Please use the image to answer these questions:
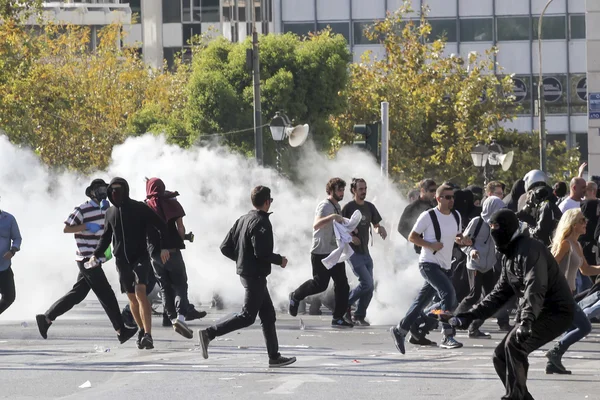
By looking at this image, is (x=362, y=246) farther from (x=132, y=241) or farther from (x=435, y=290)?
(x=132, y=241)

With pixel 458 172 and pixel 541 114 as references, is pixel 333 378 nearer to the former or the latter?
pixel 541 114

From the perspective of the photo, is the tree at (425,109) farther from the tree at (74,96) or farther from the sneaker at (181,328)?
the sneaker at (181,328)

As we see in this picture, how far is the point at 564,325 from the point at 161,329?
7.59 meters

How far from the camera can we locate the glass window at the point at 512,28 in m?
65.1

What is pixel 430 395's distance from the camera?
9.81 metres

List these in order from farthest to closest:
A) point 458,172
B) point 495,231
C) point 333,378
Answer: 1. point 458,172
2. point 333,378
3. point 495,231

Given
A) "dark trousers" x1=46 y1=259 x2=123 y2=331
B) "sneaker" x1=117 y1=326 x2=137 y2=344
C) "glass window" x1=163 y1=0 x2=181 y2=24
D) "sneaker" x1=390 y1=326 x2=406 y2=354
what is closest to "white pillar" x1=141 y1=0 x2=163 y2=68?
"glass window" x1=163 y1=0 x2=181 y2=24

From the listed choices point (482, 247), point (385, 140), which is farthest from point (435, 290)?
point (385, 140)

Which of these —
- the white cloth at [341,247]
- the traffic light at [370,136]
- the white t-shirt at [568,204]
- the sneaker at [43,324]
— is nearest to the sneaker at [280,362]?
the sneaker at [43,324]

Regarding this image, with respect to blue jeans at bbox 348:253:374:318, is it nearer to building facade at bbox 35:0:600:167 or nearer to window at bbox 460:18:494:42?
building facade at bbox 35:0:600:167

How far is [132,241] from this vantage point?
13180 mm

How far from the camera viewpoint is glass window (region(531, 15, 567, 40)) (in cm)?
6500

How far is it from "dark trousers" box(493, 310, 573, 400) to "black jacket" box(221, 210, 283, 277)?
3.45 m

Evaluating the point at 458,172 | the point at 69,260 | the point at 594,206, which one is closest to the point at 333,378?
the point at 594,206
